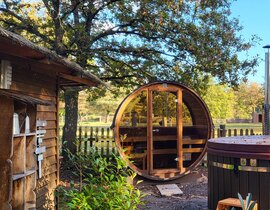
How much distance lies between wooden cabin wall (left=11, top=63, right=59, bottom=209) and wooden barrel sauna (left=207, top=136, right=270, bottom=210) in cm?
279

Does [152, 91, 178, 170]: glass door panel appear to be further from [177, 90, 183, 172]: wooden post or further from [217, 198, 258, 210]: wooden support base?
[217, 198, 258, 210]: wooden support base

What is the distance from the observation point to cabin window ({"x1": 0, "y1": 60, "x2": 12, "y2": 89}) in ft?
15.2

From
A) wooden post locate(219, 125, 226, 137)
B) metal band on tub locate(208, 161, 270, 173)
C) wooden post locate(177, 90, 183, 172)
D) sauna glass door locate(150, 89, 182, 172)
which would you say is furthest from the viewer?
wooden post locate(219, 125, 226, 137)

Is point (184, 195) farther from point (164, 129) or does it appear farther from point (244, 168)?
point (244, 168)

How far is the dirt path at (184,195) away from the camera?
706 cm

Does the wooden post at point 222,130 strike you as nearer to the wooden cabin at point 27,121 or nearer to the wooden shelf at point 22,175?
the wooden cabin at point 27,121

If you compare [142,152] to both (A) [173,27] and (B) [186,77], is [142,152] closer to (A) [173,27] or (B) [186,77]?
(B) [186,77]

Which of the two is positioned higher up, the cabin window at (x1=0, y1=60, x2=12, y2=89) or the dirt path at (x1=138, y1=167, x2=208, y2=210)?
the cabin window at (x1=0, y1=60, x2=12, y2=89)

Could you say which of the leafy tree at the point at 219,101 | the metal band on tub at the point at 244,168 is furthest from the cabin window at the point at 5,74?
the leafy tree at the point at 219,101

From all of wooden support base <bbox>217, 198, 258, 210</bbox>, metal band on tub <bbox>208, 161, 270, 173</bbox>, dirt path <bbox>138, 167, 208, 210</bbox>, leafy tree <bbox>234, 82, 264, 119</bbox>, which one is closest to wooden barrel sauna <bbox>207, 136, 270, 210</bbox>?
metal band on tub <bbox>208, 161, 270, 173</bbox>

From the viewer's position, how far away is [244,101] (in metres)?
57.0

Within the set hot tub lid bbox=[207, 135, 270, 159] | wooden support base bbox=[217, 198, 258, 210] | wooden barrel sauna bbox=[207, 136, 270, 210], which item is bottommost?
wooden support base bbox=[217, 198, 258, 210]

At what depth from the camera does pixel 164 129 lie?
10.6m

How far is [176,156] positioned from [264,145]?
5.34 meters
